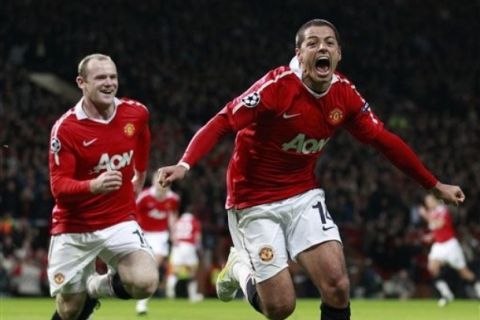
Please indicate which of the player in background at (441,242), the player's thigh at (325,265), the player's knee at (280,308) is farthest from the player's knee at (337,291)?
the player in background at (441,242)

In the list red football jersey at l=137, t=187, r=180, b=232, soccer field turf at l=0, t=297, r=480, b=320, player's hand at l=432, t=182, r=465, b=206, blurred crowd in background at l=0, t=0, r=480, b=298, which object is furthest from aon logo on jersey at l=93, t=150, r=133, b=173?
blurred crowd in background at l=0, t=0, r=480, b=298

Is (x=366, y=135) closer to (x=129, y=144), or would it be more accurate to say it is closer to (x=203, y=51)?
(x=129, y=144)

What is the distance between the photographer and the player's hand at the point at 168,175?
718 centimetres

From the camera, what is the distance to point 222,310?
17.1 metres

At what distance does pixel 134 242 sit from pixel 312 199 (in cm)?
148

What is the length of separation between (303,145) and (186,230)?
38.5 feet

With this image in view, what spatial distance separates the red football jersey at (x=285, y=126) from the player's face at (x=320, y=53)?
0.18m

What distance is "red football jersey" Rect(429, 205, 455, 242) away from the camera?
20141 mm

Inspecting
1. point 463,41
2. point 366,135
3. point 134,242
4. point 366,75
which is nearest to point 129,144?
point 134,242

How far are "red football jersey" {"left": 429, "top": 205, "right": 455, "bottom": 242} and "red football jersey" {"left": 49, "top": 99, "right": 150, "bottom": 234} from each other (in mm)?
11843

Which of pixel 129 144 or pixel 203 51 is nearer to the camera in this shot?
pixel 129 144

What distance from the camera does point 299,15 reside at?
33469 mm

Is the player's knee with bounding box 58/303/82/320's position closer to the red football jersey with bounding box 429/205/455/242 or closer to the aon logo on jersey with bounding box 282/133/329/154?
the aon logo on jersey with bounding box 282/133/329/154

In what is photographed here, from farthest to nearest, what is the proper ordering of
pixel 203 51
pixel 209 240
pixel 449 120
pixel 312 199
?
pixel 203 51 < pixel 449 120 < pixel 209 240 < pixel 312 199
